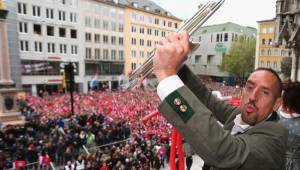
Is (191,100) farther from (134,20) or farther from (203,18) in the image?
(134,20)

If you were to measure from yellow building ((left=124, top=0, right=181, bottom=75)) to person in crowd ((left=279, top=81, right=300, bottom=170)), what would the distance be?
4757 centimetres

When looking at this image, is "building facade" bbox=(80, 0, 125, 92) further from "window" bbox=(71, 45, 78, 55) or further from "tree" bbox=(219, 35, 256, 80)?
"tree" bbox=(219, 35, 256, 80)

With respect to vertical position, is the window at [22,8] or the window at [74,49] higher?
the window at [22,8]

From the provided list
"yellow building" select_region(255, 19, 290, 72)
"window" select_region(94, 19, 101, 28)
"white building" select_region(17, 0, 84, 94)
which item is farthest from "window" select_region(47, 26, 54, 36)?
"yellow building" select_region(255, 19, 290, 72)

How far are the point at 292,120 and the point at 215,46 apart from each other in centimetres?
6251

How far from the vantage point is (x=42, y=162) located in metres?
11.2

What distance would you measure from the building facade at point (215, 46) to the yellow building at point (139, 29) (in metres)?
11.5

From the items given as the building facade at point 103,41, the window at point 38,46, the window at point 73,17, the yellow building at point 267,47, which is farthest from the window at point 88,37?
the yellow building at point 267,47

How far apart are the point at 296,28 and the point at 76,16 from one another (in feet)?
139

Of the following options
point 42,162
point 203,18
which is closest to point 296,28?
point 203,18

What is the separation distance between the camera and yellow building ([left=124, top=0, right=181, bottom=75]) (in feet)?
171

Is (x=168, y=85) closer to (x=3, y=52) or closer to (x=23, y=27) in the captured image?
(x=3, y=52)

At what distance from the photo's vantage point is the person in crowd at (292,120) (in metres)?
2.93

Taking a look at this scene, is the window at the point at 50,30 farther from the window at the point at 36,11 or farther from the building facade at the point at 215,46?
the building facade at the point at 215,46
